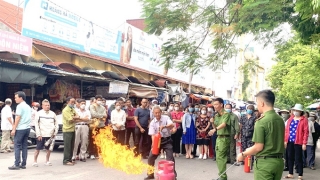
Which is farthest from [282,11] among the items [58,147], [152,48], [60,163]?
[152,48]

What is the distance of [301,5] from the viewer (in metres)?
6.19

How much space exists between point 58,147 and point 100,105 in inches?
131

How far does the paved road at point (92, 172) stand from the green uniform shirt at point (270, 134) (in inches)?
166

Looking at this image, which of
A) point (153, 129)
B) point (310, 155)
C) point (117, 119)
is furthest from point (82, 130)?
point (310, 155)

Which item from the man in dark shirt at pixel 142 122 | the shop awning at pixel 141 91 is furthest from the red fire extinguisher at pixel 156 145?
the shop awning at pixel 141 91

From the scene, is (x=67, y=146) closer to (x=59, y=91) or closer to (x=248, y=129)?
(x=248, y=129)

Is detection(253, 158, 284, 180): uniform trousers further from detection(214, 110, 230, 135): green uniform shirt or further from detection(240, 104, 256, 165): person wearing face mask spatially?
detection(240, 104, 256, 165): person wearing face mask

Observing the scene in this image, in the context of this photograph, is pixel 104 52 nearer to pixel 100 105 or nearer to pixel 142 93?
pixel 142 93

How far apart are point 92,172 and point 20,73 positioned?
4780mm

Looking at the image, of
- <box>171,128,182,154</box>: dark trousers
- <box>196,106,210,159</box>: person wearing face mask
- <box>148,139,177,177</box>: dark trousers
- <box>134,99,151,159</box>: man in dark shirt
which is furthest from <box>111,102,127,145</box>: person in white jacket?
<box>148,139,177,177</box>: dark trousers

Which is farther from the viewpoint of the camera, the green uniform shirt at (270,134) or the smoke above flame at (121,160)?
the smoke above flame at (121,160)

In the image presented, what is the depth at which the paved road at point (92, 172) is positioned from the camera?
26.5 feet

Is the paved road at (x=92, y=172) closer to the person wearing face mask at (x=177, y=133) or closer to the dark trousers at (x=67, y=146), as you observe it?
the dark trousers at (x=67, y=146)

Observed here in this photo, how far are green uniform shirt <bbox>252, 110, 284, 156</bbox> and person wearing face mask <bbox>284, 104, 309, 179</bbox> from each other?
175 inches
